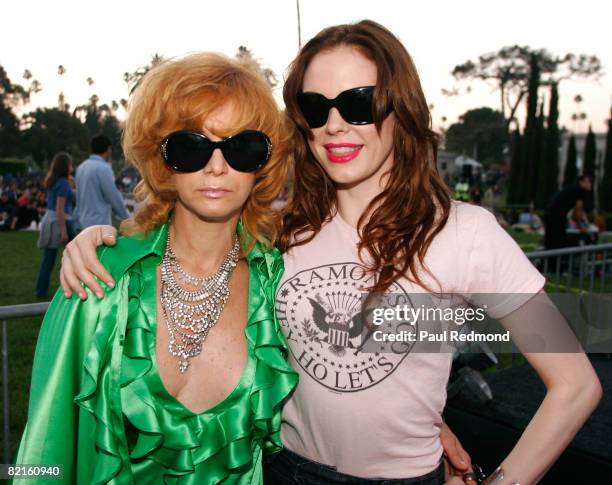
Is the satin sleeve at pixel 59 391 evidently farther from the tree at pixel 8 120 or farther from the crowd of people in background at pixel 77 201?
the tree at pixel 8 120

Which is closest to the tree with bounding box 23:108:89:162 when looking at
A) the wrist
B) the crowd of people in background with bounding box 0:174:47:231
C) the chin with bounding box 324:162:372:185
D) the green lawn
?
the crowd of people in background with bounding box 0:174:47:231

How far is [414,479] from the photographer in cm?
170

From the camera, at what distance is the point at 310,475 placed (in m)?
1.76

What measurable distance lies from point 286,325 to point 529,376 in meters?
1.99

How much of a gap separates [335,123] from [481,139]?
77.0 m

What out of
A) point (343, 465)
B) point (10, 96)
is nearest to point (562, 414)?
point (343, 465)

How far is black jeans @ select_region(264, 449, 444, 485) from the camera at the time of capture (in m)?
Result: 1.70

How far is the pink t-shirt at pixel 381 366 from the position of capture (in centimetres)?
165

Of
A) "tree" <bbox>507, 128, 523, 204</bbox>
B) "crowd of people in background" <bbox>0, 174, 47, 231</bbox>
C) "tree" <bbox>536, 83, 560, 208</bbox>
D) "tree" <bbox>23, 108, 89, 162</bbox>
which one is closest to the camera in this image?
"crowd of people in background" <bbox>0, 174, 47, 231</bbox>

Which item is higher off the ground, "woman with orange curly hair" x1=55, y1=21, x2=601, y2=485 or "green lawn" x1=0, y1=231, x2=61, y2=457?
"woman with orange curly hair" x1=55, y1=21, x2=601, y2=485

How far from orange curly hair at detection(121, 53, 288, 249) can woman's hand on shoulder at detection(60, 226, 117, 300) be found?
151 millimetres

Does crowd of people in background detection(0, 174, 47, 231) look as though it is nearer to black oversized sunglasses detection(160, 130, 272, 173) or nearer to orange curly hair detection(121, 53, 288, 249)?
orange curly hair detection(121, 53, 288, 249)

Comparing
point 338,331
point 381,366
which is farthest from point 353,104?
point 381,366

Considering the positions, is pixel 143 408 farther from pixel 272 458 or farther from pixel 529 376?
pixel 529 376
